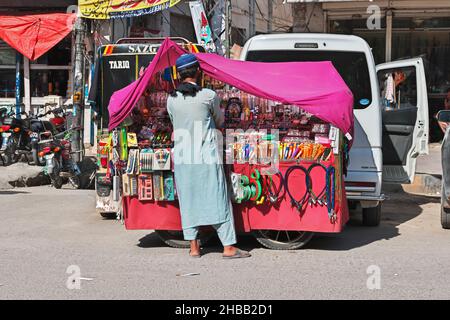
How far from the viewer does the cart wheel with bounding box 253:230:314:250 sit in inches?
285

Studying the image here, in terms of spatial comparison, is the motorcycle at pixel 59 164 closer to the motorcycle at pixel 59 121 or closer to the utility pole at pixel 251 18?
the motorcycle at pixel 59 121

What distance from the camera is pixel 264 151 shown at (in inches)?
277

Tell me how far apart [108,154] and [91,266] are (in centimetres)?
203

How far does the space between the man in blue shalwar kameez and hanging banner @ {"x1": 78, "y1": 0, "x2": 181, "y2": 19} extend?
346 inches

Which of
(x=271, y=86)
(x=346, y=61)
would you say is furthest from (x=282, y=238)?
(x=346, y=61)

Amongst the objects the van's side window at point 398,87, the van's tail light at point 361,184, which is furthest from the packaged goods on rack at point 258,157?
the van's side window at point 398,87

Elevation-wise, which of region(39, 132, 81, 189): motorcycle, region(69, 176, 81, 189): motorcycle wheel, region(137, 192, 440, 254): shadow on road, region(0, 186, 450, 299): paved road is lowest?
region(0, 186, 450, 299): paved road

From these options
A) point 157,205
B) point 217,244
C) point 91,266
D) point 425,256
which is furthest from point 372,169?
point 91,266

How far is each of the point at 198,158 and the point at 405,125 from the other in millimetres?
4671

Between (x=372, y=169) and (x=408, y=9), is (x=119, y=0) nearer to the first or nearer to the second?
(x=408, y=9)

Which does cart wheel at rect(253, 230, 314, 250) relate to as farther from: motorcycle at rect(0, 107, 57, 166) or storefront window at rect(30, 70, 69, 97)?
storefront window at rect(30, 70, 69, 97)

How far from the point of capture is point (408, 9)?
16250mm

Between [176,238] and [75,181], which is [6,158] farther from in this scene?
[176,238]

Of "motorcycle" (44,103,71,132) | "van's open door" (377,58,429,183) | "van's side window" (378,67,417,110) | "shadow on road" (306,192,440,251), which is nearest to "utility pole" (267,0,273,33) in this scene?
"motorcycle" (44,103,71,132)
